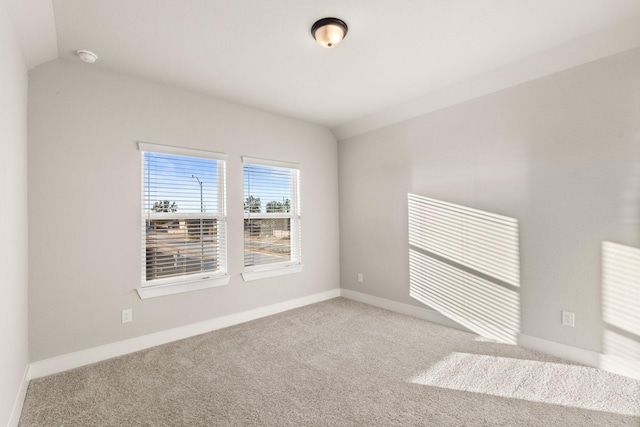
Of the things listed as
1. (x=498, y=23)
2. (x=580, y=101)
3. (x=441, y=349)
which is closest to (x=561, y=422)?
(x=441, y=349)

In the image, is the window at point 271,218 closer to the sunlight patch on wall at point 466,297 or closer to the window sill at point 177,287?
the window sill at point 177,287

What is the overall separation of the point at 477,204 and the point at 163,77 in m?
3.45

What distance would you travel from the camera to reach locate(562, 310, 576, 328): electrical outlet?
2.61 m

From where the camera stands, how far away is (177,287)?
3.19 meters

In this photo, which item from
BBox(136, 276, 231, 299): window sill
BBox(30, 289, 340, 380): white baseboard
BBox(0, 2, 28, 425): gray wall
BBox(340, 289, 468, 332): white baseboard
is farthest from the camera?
BBox(340, 289, 468, 332): white baseboard

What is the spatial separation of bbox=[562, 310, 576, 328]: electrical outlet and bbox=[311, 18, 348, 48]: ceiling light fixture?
2959mm

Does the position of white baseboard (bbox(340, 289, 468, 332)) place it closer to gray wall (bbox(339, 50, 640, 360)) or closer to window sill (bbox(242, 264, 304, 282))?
gray wall (bbox(339, 50, 640, 360))

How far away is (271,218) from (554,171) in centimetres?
310

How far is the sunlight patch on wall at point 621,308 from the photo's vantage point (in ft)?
7.58

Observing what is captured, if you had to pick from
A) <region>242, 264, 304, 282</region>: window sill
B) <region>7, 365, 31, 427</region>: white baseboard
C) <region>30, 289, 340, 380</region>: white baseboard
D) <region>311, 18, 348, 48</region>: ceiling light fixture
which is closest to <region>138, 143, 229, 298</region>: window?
<region>242, 264, 304, 282</region>: window sill

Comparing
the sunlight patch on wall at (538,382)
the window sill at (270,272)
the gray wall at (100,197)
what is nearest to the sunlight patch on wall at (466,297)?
the sunlight patch on wall at (538,382)

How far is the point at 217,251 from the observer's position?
3.56 metres

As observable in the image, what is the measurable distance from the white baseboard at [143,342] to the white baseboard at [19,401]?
4.6 inches

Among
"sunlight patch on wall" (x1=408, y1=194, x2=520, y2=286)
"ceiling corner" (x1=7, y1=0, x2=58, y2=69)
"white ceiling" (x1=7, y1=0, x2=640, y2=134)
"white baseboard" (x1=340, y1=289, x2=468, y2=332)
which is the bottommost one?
"white baseboard" (x1=340, y1=289, x2=468, y2=332)
